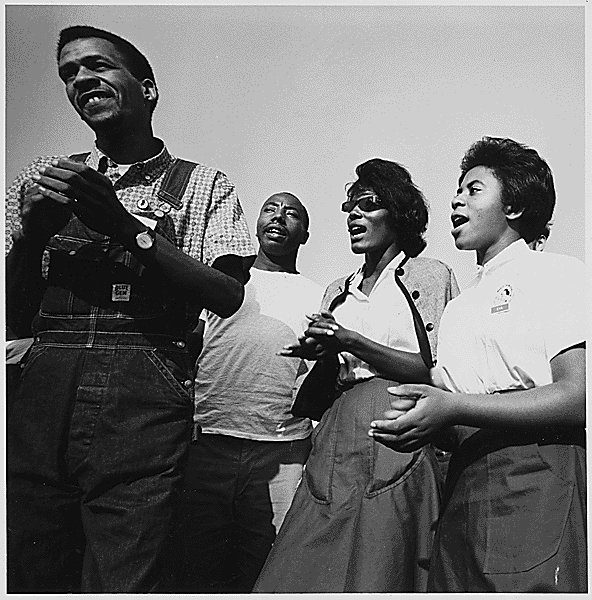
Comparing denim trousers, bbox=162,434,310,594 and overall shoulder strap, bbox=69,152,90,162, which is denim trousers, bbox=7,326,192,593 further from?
overall shoulder strap, bbox=69,152,90,162

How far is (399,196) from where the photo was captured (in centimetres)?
267

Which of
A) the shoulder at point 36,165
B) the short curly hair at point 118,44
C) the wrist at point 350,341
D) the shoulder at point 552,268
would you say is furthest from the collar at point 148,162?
the shoulder at point 552,268

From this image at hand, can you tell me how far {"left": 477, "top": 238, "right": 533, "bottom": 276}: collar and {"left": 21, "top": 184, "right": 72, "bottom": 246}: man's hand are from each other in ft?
3.77

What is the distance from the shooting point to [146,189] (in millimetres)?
2613

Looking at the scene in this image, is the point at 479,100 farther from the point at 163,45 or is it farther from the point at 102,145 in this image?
the point at 102,145

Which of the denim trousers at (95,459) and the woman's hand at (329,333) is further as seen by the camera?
the woman's hand at (329,333)

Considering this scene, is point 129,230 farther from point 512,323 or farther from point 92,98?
point 512,323

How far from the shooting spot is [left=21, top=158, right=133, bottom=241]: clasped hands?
2451 millimetres

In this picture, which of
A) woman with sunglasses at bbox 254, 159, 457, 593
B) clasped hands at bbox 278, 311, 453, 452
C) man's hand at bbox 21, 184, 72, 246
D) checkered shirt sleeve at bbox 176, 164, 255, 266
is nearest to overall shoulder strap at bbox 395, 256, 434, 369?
woman with sunglasses at bbox 254, 159, 457, 593

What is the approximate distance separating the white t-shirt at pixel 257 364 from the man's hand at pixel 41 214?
1.62 feet

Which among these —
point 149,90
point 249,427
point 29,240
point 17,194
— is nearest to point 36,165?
point 17,194

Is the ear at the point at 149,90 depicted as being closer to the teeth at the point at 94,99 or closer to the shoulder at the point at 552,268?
the teeth at the point at 94,99

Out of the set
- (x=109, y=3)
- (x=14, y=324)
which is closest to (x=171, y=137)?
(x=109, y=3)

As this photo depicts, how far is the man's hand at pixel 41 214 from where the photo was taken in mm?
2498
